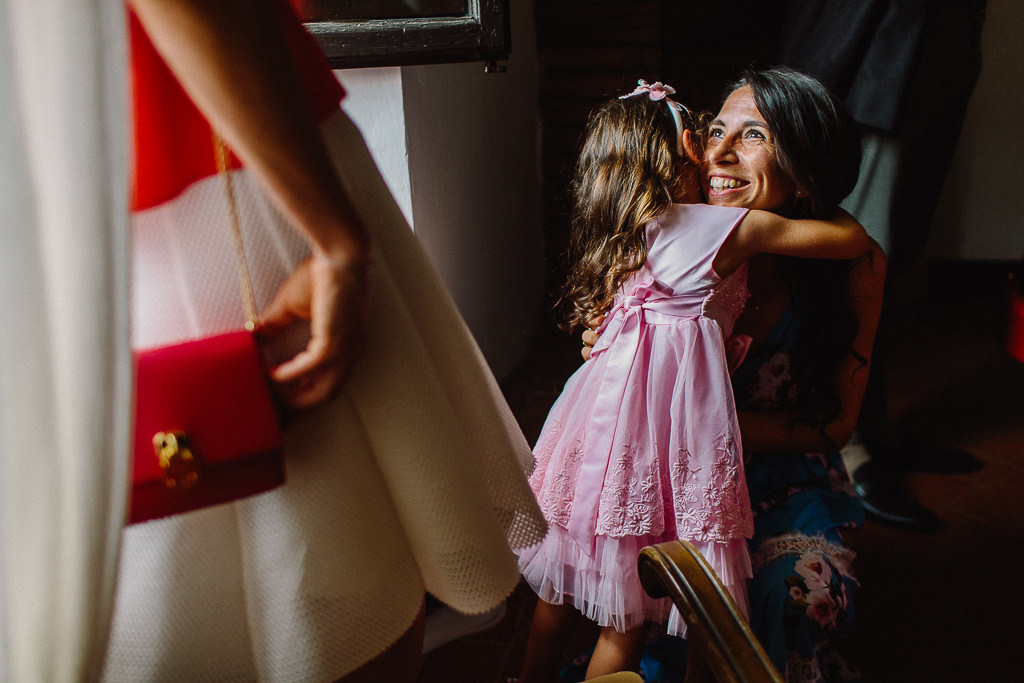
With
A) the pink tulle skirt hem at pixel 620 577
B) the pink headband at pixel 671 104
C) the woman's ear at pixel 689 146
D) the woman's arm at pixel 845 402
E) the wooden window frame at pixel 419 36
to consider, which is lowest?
the pink tulle skirt hem at pixel 620 577

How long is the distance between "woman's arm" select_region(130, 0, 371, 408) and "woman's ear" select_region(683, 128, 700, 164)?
3.04ft

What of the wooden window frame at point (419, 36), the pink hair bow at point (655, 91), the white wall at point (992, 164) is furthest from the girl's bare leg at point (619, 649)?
the white wall at point (992, 164)

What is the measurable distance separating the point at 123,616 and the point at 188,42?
1.41 ft

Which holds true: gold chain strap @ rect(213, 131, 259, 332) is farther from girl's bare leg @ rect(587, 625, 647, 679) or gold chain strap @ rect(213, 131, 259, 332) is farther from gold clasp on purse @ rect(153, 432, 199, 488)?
girl's bare leg @ rect(587, 625, 647, 679)

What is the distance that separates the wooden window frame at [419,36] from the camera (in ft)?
4.35

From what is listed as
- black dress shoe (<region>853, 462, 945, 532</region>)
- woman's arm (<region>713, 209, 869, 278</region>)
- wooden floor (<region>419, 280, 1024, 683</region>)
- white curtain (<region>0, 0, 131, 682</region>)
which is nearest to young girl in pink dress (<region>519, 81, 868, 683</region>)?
woman's arm (<region>713, 209, 869, 278</region>)

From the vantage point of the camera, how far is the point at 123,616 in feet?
1.95

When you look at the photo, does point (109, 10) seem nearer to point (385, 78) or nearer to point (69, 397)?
point (69, 397)

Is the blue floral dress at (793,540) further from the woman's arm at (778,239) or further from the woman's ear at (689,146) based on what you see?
the woman's ear at (689,146)

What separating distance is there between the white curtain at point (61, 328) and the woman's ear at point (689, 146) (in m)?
1.04

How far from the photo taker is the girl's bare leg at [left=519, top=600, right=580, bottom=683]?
145cm

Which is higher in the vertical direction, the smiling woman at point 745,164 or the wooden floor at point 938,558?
the smiling woman at point 745,164

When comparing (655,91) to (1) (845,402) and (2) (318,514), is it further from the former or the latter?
(2) (318,514)

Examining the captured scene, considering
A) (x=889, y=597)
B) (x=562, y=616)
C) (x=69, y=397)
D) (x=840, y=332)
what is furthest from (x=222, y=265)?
(x=889, y=597)
